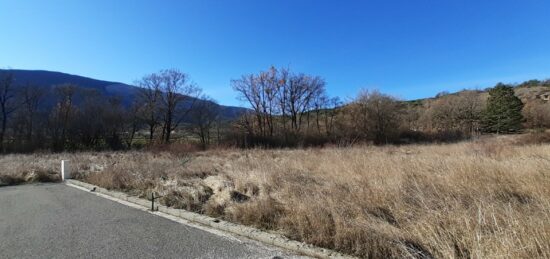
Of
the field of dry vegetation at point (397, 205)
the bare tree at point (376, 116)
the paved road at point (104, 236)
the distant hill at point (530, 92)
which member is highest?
the distant hill at point (530, 92)

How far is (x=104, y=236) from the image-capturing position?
5.31m

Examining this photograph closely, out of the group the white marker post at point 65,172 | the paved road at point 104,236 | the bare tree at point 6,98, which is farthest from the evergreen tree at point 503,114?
the bare tree at point 6,98

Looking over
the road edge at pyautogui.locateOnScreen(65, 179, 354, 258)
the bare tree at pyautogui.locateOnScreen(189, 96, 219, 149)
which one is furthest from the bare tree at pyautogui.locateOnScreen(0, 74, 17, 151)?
the road edge at pyautogui.locateOnScreen(65, 179, 354, 258)

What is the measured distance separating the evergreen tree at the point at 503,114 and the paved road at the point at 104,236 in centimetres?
5912

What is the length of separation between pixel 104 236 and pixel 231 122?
4385 centimetres

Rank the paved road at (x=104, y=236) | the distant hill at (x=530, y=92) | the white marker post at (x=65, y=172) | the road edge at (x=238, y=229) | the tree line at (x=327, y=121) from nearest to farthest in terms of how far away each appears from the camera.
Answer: the road edge at (x=238, y=229), the paved road at (x=104, y=236), the white marker post at (x=65, y=172), the tree line at (x=327, y=121), the distant hill at (x=530, y=92)

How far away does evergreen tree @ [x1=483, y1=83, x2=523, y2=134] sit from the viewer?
53344 millimetres

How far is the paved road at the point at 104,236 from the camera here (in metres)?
4.53

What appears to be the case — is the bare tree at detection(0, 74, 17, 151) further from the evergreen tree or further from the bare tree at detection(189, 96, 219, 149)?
the evergreen tree

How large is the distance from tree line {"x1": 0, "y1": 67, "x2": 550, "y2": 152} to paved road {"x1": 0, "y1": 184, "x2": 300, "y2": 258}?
102ft

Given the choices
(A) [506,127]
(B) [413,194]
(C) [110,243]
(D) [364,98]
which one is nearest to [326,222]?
(B) [413,194]

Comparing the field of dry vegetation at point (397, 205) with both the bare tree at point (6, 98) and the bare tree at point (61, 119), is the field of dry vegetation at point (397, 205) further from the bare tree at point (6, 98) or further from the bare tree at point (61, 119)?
the bare tree at point (6, 98)

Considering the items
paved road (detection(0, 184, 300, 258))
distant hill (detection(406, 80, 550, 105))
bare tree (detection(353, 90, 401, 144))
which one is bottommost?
paved road (detection(0, 184, 300, 258))

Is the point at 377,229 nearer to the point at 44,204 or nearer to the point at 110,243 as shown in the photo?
the point at 110,243
